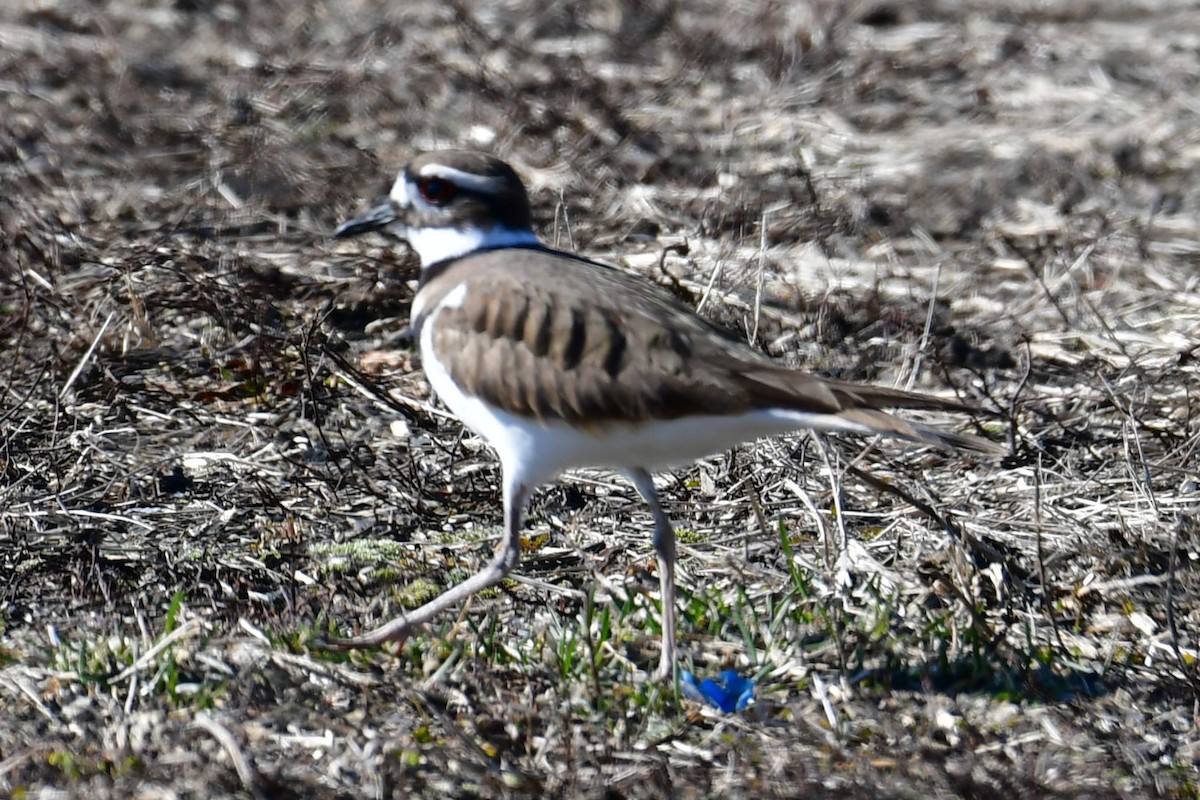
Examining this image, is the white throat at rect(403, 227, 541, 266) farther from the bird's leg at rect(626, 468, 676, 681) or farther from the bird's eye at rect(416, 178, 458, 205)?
the bird's leg at rect(626, 468, 676, 681)

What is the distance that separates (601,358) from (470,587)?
0.73 metres

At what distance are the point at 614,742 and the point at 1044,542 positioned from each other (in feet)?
5.11

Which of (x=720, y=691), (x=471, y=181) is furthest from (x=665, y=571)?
(x=471, y=181)

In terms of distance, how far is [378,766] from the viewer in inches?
132

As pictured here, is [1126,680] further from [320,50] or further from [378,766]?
[320,50]

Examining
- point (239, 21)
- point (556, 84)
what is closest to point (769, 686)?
point (556, 84)

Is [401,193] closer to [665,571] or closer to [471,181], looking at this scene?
[471,181]

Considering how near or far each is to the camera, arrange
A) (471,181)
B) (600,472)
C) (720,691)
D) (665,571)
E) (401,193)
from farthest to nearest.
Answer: (600,472) < (401,193) < (471,181) < (665,571) < (720,691)

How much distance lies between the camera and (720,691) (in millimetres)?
3748

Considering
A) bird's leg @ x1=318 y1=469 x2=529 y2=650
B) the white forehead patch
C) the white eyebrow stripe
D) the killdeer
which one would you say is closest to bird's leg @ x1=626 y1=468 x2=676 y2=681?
the killdeer

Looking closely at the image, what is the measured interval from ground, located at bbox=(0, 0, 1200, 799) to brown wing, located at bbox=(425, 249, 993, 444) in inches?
20.6

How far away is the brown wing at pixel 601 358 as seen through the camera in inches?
142

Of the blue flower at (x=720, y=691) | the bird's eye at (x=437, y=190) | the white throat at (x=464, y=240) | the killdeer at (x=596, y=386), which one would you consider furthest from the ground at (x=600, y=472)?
the bird's eye at (x=437, y=190)

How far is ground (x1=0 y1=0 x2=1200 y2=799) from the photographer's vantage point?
3.61 m
